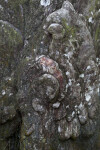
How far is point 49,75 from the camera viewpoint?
1.28m

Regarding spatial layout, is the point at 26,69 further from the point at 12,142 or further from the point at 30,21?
the point at 12,142

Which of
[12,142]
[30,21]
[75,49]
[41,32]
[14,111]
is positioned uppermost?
[30,21]

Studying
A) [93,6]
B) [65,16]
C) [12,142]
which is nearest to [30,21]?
[65,16]

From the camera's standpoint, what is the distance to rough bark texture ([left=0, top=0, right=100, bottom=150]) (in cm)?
132

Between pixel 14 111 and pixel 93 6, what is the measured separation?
3.27 ft

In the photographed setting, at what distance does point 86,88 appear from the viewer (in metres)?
1.46

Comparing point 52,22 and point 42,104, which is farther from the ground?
point 52,22

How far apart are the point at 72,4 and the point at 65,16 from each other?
211 mm

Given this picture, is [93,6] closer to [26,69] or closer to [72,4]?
[72,4]

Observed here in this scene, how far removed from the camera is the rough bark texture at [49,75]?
1.32 metres

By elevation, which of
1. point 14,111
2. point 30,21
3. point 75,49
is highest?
point 30,21

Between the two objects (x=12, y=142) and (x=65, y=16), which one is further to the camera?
(x=12, y=142)

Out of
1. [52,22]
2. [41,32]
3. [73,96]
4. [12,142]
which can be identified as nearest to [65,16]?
[52,22]

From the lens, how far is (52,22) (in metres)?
1.35
